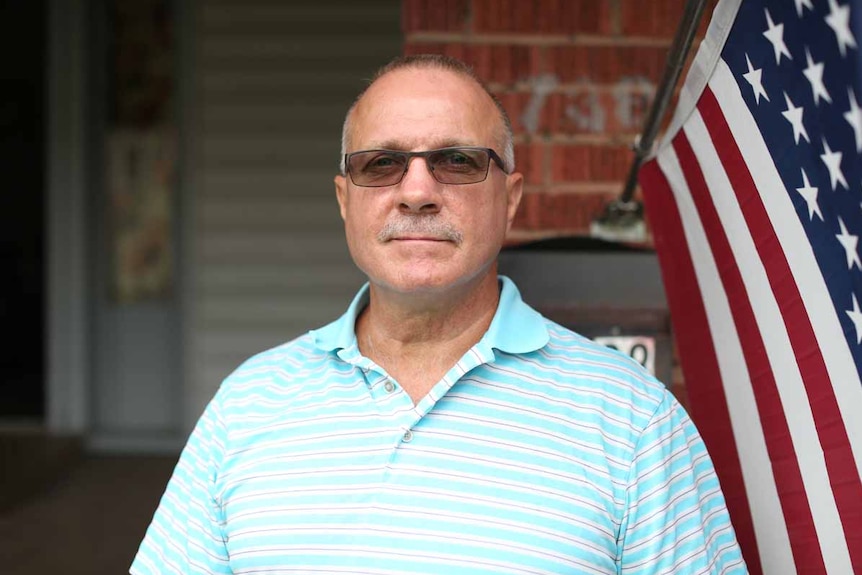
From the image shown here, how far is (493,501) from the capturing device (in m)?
1.50

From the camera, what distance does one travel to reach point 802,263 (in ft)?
4.12

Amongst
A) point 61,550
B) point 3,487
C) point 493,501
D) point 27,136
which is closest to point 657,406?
point 493,501

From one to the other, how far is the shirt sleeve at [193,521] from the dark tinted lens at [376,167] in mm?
536

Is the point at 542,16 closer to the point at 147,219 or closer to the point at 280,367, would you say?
the point at 280,367

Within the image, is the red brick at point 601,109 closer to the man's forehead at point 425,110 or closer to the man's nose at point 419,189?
the man's forehead at point 425,110

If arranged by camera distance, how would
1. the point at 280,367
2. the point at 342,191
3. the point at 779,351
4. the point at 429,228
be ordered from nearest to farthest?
1. the point at 779,351
2. the point at 429,228
3. the point at 280,367
4. the point at 342,191

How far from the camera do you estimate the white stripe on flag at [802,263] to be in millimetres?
1192

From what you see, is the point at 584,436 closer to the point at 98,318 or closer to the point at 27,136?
the point at 98,318

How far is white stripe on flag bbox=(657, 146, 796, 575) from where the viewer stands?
5.01ft

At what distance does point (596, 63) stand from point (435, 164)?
120cm

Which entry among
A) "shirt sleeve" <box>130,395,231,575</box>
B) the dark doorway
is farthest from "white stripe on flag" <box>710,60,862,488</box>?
the dark doorway

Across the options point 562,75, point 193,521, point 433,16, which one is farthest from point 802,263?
point 433,16

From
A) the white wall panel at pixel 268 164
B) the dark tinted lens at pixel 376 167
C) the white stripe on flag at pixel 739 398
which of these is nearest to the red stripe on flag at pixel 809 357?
the white stripe on flag at pixel 739 398

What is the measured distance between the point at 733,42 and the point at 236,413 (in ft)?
3.55
